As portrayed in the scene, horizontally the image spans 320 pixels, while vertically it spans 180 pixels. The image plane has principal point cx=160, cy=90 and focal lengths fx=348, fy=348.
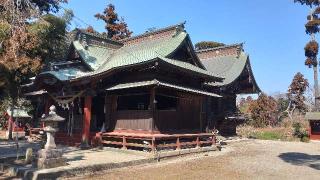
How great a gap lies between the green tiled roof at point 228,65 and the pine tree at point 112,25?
65.7 ft

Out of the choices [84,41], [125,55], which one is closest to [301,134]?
[125,55]

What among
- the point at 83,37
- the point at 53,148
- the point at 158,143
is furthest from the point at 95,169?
the point at 83,37

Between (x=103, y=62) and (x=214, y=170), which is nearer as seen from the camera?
(x=214, y=170)

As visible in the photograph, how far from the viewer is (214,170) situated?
582 inches

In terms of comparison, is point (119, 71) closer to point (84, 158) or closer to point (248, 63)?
point (84, 158)

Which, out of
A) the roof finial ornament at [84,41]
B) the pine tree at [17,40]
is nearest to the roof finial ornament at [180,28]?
the roof finial ornament at [84,41]

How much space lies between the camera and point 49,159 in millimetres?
12805

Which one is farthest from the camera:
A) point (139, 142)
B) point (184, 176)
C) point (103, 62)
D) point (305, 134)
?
point (305, 134)

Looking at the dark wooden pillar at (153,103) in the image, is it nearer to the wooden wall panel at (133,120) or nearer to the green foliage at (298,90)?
the wooden wall panel at (133,120)

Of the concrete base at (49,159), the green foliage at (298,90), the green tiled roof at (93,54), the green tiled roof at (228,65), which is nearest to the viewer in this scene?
the concrete base at (49,159)

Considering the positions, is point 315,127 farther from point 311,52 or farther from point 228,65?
point 228,65

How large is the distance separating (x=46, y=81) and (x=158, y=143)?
7653 mm

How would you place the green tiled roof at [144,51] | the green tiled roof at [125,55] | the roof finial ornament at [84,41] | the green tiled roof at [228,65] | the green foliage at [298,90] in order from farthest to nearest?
1. the green foliage at [298,90]
2. the green tiled roof at [228,65]
3. the roof finial ornament at [84,41]
4. the green tiled roof at [144,51]
5. the green tiled roof at [125,55]

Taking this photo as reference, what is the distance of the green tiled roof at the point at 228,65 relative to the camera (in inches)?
1244
